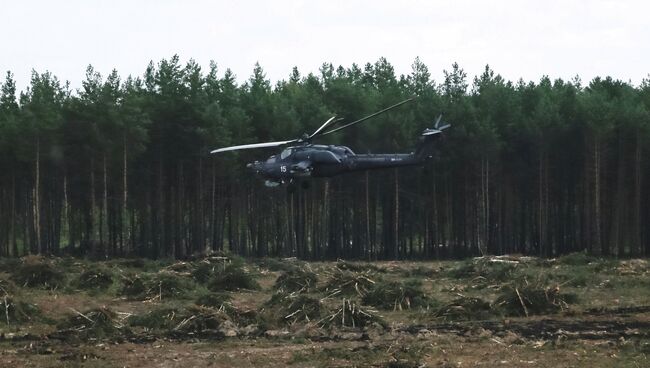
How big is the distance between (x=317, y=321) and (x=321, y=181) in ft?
138

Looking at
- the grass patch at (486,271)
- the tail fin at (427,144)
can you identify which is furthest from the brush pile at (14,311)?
the tail fin at (427,144)

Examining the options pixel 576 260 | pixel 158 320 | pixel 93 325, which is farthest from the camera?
pixel 576 260

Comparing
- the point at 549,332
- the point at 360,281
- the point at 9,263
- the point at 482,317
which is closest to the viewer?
the point at 549,332

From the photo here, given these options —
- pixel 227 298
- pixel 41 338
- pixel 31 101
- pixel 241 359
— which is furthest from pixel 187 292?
pixel 31 101

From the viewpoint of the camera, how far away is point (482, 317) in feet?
89.8

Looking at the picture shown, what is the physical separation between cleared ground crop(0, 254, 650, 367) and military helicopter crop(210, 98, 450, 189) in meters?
5.18

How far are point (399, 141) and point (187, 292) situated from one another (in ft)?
118

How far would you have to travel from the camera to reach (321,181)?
68.2 meters

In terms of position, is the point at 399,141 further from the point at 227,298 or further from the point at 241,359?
the point at 241,359

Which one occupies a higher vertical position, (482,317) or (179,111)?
(179,111)

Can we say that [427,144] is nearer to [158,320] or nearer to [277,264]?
[277,264]

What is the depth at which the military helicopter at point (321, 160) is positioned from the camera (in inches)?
1607

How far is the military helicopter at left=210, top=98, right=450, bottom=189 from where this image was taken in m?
40.8

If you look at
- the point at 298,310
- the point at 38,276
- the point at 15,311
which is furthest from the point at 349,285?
the point at 38,276
